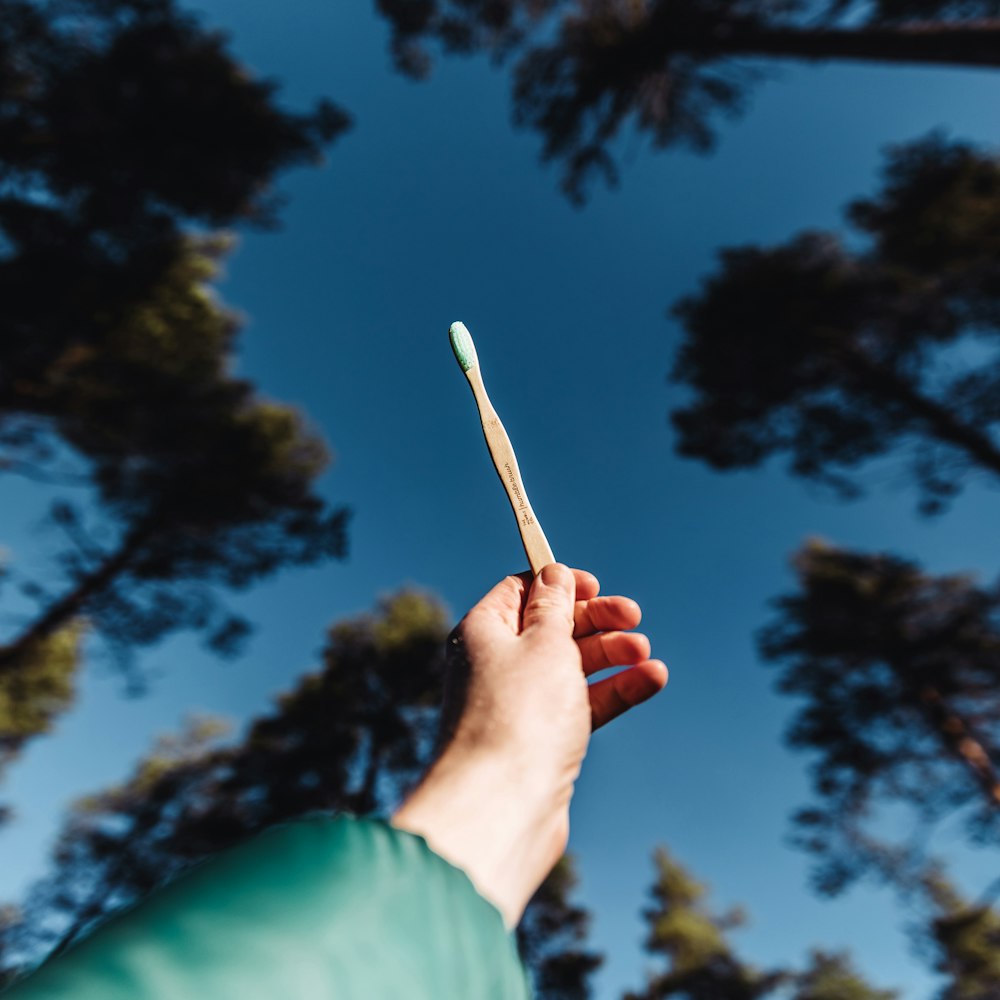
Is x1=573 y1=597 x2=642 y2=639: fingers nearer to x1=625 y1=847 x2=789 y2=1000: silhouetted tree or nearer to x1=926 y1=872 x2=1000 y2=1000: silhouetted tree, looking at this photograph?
x1=926 y1=872 x2=1000 y2=1000: silhouetted tree

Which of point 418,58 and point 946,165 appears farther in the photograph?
point 418,58

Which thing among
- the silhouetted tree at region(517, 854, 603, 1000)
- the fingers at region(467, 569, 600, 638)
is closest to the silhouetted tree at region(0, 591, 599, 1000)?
the silhouetted tree at region(517, 854, 603, 1000)

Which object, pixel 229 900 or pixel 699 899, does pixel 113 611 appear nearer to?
pixel 229 900

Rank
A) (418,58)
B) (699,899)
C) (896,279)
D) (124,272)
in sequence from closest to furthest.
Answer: (896,279)
(124,272)
(418,58)
(699,899)

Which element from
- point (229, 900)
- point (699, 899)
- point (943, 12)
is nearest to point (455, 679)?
point (229, 900)

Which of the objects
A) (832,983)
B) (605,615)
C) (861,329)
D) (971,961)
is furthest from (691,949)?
(605,615)

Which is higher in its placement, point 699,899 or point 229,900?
point 699,899

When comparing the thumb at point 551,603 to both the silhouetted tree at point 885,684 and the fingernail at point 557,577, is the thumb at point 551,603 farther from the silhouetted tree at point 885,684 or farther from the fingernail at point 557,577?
the silhouetted tree at point 885,684

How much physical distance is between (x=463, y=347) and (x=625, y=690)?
117 centimetres

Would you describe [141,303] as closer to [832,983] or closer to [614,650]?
[614,650]

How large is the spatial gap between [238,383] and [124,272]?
258cm

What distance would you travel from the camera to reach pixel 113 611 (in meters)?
10.3

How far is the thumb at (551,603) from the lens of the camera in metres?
1.41

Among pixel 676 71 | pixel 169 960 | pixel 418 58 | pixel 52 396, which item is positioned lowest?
pixel 169 960
